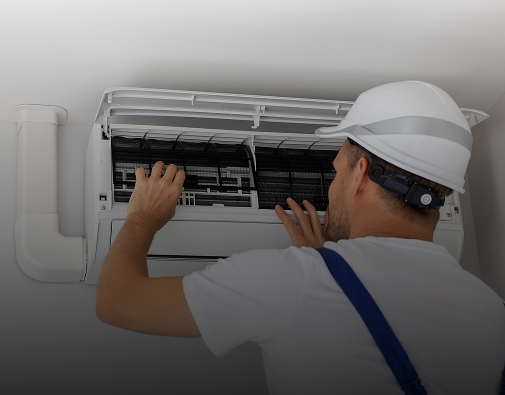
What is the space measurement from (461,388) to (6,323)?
1.25 m

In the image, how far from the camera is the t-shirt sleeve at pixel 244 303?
83cm

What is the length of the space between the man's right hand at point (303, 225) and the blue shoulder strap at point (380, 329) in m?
0.48

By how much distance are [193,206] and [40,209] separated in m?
0.50

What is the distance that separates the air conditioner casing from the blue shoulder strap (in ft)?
1.83

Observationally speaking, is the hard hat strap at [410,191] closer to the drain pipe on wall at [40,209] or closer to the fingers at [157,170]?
the fingers at [157,170]

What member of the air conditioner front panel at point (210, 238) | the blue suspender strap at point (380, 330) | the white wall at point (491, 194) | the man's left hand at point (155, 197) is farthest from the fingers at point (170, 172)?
the white wall at point (491, 194)

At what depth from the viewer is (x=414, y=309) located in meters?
0.85

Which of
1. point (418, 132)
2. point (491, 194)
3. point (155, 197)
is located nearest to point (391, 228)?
point (418, 132)

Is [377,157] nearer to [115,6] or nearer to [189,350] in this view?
[115,6]

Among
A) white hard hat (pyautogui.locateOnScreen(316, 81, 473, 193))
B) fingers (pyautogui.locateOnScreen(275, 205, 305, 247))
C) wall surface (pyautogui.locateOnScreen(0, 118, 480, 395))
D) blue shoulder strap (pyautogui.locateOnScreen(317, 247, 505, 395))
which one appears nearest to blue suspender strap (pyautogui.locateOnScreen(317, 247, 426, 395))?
blue shoulder strap (pyautogui.locateOnScreen(317, 247, 505, 395))

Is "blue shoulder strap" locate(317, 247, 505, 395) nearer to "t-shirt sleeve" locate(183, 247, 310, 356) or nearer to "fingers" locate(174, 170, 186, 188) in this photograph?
"t-shirt sleeve" locate(183, 247, 310, 356)

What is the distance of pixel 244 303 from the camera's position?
0.83 metres

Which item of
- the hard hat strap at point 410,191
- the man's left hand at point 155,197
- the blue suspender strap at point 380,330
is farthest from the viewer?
the man's left hand at point 155,197

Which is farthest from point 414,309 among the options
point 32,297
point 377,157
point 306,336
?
point 32,297
